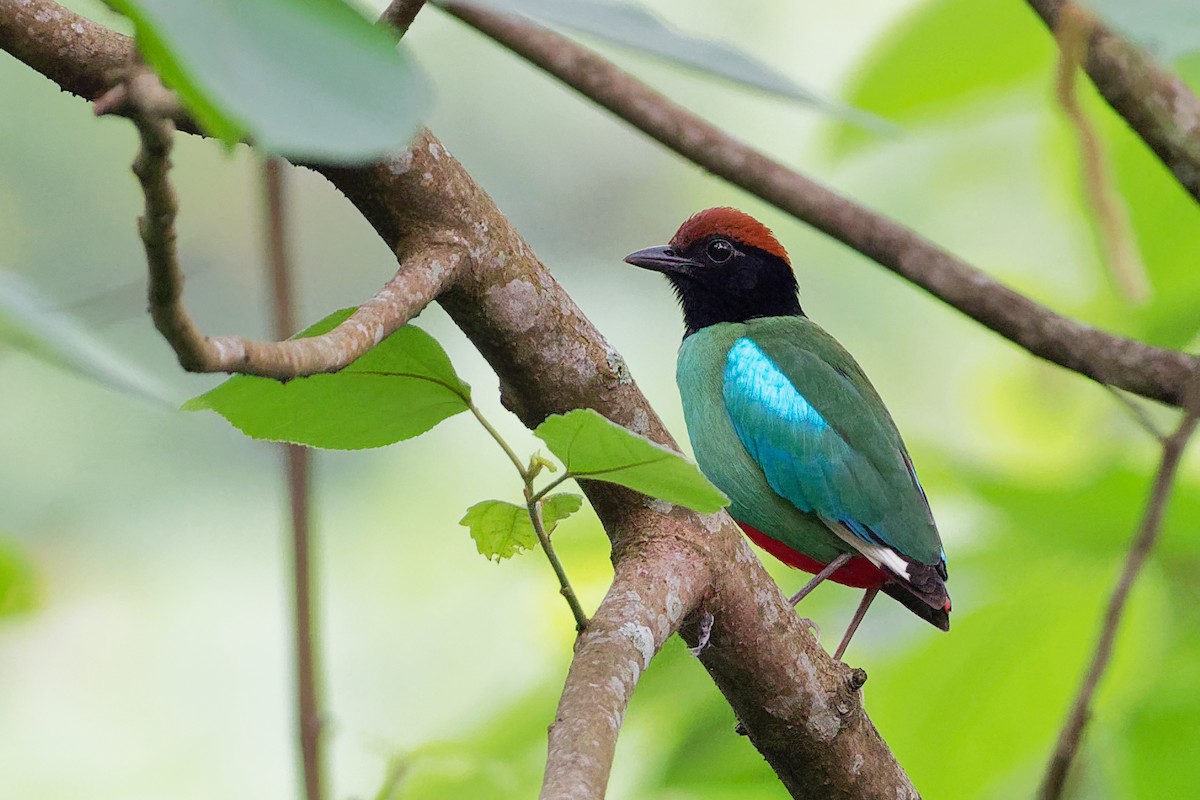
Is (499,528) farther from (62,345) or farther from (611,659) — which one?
(62,345)

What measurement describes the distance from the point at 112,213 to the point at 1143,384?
216 inches

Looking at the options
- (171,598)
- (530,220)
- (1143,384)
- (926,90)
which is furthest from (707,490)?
(530,220)

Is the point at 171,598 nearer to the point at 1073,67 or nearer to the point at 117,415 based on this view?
the point at 117,415

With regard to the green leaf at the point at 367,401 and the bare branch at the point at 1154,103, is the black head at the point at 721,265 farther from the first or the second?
the green leaf at the point at 367,401

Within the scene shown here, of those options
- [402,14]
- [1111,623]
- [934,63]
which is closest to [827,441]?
[934,63]

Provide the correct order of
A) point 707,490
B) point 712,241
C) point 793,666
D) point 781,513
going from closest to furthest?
point 707,490, point 793,666, point 781,513, point 712,241

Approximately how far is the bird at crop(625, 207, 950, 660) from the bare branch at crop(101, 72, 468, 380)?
6.47ft

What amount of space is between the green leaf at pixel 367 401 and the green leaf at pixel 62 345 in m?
0.70

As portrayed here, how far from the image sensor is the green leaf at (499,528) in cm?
166

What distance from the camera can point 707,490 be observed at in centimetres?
123

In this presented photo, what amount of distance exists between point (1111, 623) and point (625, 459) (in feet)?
1.60

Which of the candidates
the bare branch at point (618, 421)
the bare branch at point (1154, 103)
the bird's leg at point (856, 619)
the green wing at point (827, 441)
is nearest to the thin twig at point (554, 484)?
the bare branch at point (618, 421)

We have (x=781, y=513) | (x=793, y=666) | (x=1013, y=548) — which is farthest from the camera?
(x=781, y=513)

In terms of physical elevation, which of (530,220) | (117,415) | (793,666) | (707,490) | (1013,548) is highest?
(707,490)
